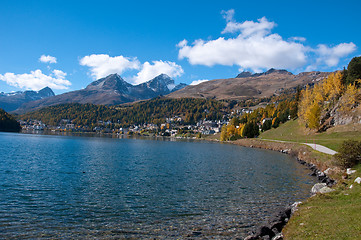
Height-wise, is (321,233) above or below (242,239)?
above

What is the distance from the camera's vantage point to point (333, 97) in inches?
3981

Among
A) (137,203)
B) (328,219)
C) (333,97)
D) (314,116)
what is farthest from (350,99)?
(137,203)

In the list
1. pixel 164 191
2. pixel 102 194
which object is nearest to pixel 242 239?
pixel 164 191

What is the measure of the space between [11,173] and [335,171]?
1982 inches

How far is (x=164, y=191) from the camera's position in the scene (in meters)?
29.5

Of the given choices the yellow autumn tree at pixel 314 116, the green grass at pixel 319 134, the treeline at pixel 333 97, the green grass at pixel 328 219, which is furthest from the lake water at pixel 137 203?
the treeline at pixel 333 97

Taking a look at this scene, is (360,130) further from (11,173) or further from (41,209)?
(11,173)

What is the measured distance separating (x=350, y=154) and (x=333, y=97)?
8045 centimetres

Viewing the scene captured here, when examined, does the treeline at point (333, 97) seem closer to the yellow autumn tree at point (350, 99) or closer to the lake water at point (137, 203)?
the yellow autumn tree at point (350, 99)

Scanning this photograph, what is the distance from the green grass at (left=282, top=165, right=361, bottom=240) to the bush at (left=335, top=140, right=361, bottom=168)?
13533 mm

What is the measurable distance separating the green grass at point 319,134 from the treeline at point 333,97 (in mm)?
5816

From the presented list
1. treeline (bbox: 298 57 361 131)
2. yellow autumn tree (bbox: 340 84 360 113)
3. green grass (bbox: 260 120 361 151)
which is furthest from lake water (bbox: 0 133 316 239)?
treeline (bbox: 298 57 361 131)

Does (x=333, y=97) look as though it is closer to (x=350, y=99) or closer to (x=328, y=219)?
(x=350, y=99)

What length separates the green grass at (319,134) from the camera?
2612 inches
